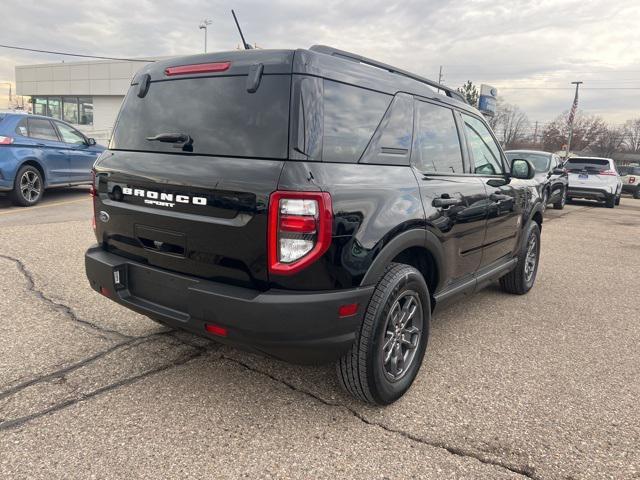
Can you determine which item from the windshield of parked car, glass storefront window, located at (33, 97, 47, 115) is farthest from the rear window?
glass storefront window, located at (33, 97, 47, 115)

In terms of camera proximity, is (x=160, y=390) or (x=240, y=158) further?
(x=160, y=390)

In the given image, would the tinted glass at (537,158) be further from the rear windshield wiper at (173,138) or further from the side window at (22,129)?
the rear windshield wiper at (173,138)

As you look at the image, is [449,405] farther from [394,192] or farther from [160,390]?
[160,390]

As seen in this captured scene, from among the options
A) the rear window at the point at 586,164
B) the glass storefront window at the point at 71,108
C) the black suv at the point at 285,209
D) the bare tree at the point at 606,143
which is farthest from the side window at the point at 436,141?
the bare tree at the point at 606,143

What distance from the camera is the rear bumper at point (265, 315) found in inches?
89.0

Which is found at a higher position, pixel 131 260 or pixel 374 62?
pixel 374 62

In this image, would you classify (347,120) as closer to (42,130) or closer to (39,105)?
(42,130)

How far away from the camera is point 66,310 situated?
396 centimetres

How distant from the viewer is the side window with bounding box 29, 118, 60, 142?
8.83 m

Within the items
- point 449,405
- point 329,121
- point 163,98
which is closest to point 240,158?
point 329,121

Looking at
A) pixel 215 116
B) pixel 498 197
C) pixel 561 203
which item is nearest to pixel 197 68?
pixel 215 116

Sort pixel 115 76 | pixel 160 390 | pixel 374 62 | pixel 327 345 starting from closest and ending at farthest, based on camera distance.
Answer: pixel 327 345 → pixel 160 390 → pixel 374 62 → pixel 115 76

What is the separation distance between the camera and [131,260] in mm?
2854

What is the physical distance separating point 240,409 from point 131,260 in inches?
42.2
